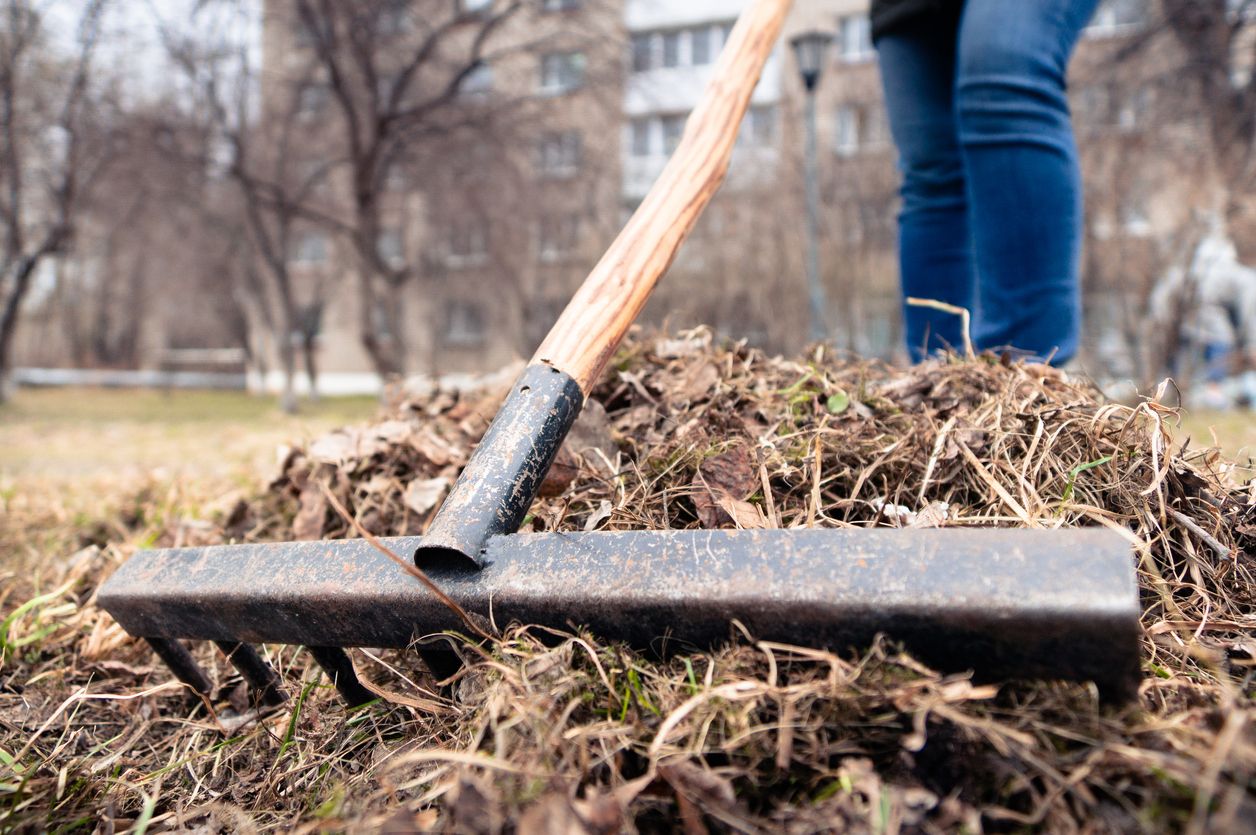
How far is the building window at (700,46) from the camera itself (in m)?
31.0

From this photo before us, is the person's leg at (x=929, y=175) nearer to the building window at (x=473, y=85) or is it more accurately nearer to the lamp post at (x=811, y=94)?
the lamp post at (x=811, y=94)

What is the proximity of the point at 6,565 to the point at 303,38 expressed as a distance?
44.6ft

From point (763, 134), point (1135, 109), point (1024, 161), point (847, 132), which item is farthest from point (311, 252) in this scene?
point (1024, 161)

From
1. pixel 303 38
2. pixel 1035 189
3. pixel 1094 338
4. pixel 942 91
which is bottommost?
pixel 1094 338

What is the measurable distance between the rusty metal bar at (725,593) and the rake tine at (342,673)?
71mm

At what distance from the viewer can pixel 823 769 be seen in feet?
2.44

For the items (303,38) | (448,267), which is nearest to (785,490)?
(303,38)

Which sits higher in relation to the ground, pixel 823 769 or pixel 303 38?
pixel 303 38

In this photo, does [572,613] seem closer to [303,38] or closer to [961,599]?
[961,599]

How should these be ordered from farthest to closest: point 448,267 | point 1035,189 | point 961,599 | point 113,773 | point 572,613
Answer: point 448,267
point 1035,189
point 113,773
point 572,613
point 961,599

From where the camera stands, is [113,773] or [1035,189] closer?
[113,773]

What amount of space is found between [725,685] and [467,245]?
2551cm

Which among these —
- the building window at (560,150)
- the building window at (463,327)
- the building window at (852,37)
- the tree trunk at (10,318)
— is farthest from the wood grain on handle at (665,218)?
the building window at (463,327)

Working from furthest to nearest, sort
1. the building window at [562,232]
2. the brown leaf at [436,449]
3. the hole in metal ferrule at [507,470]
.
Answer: the building window at [562,232], the brown leaf at [436,449], the hole in metal ferrule at [507,470]
